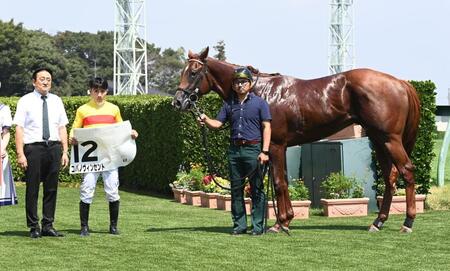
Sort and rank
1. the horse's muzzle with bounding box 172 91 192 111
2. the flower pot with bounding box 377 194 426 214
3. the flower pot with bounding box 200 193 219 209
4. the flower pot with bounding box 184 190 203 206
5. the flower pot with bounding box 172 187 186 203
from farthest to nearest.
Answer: the flower pot with bounding box 172 187 186 203
the flower pot with bounding box 184 190 203 206
the flower pot with bounding box 200 193 219 209
the flower pot with bounding box 377 194 426 214
the horse's muzzle with bounding box 172 91 192 111

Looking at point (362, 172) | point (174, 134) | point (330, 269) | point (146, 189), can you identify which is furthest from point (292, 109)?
point (146, 189)

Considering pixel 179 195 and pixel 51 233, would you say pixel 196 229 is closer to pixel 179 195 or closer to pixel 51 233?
pixel 51 233

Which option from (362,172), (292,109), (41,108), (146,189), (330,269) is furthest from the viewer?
(146,189)

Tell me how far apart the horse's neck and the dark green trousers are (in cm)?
81

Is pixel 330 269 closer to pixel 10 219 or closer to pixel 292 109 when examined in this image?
pixel 292 109

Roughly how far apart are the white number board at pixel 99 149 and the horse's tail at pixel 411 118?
3552mm

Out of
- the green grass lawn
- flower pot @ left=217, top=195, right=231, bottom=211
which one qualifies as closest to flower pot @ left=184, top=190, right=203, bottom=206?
flower pot @ left=217, top=195, right=231, bottom=211

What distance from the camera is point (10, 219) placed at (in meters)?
13.5

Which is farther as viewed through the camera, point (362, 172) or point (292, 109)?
point (362, 172)

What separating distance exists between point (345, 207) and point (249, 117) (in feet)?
13.3

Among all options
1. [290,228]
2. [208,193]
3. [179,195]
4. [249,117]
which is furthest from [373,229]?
[179,195]

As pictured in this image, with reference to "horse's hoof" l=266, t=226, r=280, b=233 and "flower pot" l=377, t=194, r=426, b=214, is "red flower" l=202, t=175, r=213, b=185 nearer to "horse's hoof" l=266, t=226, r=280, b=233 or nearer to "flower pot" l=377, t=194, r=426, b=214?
"flower pot" l=377, t=194, r=426, b=214

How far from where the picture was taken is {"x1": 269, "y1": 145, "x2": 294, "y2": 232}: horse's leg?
10.8 meters

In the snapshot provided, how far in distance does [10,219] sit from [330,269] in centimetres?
680
